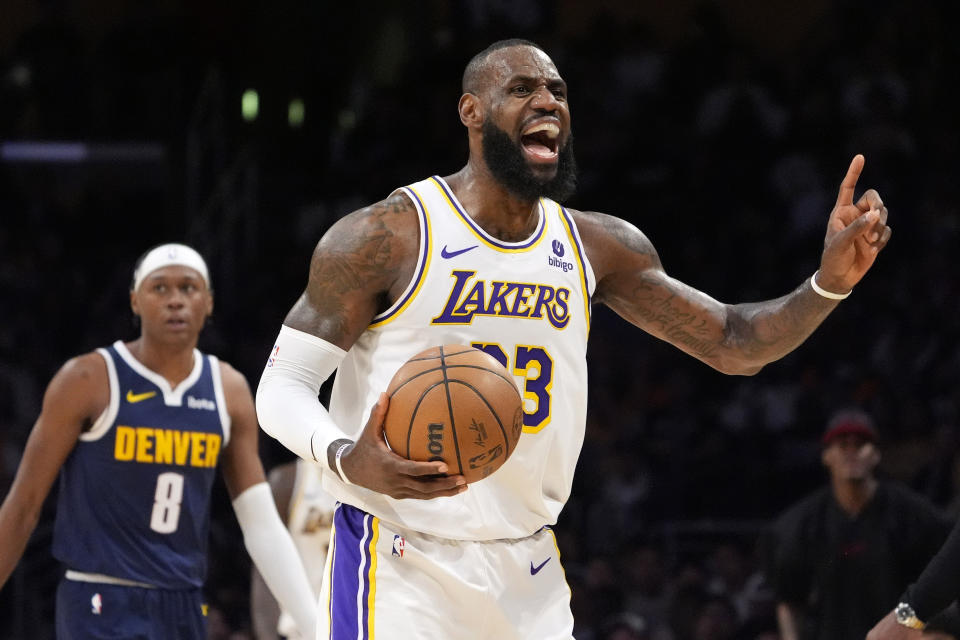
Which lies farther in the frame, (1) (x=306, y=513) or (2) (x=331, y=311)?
(1) (x=306, y=513)

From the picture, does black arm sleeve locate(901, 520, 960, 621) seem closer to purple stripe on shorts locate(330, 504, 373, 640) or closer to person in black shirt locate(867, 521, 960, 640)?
person in black shirt locate(867, 521, 960, 640)

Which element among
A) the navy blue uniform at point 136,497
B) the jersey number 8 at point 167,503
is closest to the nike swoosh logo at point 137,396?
the navy blue uniform at point 136,497

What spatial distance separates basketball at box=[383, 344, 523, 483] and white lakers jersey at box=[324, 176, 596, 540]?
0.35 metres

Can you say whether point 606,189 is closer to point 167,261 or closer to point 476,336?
point 167,261

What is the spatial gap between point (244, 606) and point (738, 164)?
15.9ft

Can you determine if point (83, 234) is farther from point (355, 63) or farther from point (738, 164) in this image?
point (738, 164)

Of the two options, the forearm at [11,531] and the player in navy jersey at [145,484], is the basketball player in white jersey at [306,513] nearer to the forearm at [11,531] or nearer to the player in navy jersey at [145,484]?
the player in navy jersey at [145,484]

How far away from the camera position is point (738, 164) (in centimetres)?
1053

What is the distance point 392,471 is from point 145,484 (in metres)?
2.09

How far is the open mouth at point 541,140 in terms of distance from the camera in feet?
12.3

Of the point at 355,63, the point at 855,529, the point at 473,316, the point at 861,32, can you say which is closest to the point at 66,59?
the point at 355,63

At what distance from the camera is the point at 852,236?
3623mm

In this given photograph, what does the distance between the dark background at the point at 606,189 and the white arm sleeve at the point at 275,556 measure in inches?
124

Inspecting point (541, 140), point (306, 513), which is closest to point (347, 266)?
point (541, 140)
